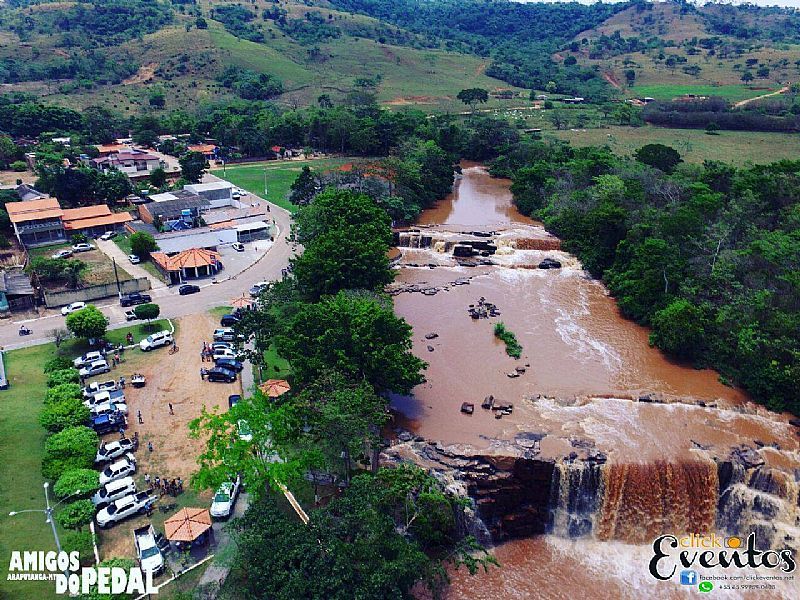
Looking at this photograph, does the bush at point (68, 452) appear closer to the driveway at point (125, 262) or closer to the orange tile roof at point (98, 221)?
the driveway at point (125, 262)

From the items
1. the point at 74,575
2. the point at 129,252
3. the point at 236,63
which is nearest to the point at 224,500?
the point at 74,575

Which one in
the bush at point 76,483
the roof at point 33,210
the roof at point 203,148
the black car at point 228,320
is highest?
the roof at point 203,148

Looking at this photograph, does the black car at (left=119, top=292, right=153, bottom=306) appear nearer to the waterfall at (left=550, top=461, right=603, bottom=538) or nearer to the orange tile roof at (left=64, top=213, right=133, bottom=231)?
the orange tile roof at (left=64, top=213, right=133, bottom=231)

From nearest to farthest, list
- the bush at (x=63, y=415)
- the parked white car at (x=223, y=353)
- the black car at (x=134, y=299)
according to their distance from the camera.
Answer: the bush at (x=63, y=415)
the parked white car at (x=223, y=353)
the black car at (x=134, y=299)

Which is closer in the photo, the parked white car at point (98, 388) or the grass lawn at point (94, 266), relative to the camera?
the parked white car at point (98, 388)

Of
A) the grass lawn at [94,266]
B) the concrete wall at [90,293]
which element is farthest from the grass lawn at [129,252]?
the concrete wall at [90,293]

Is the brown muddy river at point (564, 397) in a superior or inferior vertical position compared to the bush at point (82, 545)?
superior

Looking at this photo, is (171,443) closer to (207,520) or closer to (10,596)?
(207,520)

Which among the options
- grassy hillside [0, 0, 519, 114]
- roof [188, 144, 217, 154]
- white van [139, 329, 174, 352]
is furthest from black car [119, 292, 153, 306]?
grassy hillside [0, 0, 519, 114]

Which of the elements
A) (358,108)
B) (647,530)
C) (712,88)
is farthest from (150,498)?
(712,88)
